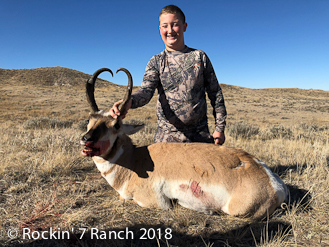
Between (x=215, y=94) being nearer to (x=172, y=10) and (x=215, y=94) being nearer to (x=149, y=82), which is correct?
(x=149, y=82)

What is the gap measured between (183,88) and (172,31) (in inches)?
43.1

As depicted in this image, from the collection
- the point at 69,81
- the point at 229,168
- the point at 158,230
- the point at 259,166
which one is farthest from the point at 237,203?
the point at 69,81

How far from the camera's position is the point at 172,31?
13.1ft

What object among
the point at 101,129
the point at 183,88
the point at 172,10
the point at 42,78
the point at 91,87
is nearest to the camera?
the point at 101,129

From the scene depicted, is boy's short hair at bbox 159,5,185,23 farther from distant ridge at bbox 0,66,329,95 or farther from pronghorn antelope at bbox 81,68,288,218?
distant ridge at bbox 0,66,329,95

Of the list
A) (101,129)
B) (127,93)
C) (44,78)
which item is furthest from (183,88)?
(44,78)

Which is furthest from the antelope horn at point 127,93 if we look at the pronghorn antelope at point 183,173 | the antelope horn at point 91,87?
the antelope horn at point 91,87

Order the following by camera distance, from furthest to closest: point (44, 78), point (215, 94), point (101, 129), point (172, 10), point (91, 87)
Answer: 1. point (44, 78)
2. point (215, 94)
3. point (172, 10)
4. point (91, 87)
5. point (101, 129)

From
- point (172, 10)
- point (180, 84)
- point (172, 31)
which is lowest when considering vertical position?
point (180, 84)

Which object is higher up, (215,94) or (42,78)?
(42,78)

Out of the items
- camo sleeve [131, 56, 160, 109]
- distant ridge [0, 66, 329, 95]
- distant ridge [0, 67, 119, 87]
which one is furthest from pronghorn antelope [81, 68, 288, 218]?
distant ridge [0, 67, 119, 87]

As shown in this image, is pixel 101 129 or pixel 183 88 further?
pixel 183 88

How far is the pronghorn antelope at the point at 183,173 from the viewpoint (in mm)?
2725

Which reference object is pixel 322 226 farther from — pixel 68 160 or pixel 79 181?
pixel 68 160
